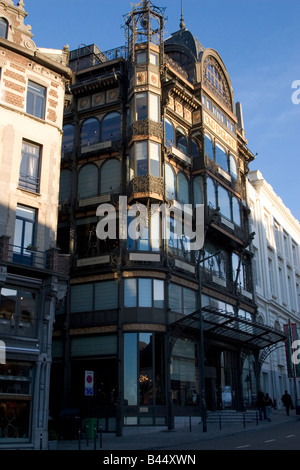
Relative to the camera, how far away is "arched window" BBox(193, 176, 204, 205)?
3769 cm

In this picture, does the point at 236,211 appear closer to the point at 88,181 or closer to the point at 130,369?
the point at 88,181

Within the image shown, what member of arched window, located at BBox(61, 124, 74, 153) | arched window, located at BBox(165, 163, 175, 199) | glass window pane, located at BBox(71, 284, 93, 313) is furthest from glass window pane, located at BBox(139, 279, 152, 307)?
arched window, located at BBox(61, 124, 74, 153)

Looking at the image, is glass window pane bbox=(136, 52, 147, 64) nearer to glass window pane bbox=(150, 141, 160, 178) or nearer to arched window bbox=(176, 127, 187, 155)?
arched window bbox=(176, 127, 187, 155)

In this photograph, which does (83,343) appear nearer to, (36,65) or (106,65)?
(36,65)

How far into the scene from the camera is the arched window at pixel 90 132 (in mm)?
36969

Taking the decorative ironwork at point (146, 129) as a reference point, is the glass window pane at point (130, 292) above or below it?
below

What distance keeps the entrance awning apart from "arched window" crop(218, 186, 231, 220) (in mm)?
7600

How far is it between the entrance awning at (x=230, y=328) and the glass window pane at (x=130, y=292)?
266 cm

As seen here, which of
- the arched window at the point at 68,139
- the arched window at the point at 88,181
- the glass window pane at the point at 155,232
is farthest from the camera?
the arched window at the point at 68,139

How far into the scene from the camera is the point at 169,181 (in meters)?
35.8

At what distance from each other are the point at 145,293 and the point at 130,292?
87cm
